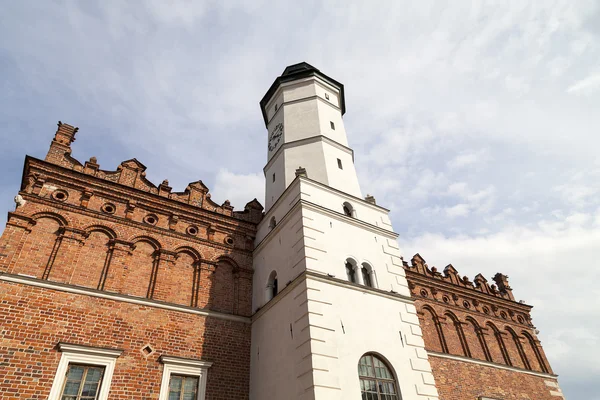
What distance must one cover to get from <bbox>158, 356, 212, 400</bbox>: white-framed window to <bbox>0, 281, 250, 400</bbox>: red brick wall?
0.65 feet

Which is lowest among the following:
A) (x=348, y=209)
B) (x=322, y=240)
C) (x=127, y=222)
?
(x=322, y=240)

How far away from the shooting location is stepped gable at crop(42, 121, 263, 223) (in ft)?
44.5

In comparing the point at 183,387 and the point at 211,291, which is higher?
the point at 211,291

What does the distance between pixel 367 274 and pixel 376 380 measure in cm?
366

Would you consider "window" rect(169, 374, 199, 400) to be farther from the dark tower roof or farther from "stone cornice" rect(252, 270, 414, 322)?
the dark tower roof

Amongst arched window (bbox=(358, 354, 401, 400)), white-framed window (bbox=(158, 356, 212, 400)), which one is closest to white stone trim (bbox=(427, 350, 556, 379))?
arched window (bbox=(358, 354, 401, 400))

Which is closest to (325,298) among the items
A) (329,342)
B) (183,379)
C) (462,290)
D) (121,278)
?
(329,342)

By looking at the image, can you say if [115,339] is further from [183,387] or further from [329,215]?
[329,215]

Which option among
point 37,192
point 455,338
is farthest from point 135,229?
point 455,338

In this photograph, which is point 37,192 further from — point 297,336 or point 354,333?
point 354,333

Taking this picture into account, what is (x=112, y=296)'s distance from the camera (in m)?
11.6

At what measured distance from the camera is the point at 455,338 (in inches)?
749

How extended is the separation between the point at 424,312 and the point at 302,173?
1031 centimetres

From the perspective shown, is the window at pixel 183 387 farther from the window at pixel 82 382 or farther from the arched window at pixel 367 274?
the arched window at pixel 367 274
